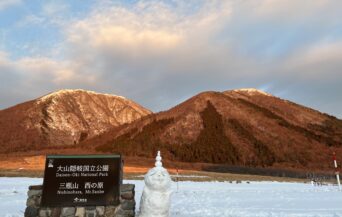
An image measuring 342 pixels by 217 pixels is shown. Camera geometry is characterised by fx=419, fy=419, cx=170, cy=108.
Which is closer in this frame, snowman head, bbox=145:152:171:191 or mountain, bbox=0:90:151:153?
snowman head, bbox=145:152:171:191

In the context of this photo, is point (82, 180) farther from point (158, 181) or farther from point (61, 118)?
point (61, 118)

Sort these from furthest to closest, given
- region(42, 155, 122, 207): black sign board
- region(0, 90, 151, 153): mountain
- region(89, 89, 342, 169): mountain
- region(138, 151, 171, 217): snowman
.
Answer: region(0, 90, 151, 153): mountain
region(89, 89, 342, 169): mountain
region(42, 155, 122, 207): black sign board
region(138, 151, 171, 217): snowman

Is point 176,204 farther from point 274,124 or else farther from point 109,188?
point 274,124

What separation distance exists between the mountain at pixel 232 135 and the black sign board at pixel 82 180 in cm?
7282

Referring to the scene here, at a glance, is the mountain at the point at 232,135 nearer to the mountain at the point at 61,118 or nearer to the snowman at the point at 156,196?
the mountain at the point at 61,118

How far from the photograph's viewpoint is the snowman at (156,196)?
442 inches

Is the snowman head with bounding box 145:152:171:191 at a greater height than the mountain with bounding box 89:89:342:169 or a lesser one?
lesser

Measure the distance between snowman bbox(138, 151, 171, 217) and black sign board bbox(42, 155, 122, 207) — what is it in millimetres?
1079

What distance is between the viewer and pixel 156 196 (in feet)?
37.0

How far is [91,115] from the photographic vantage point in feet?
558

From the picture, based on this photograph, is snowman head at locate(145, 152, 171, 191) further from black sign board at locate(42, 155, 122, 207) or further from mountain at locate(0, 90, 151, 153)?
mountain at locate(0, 90, 151, 153)

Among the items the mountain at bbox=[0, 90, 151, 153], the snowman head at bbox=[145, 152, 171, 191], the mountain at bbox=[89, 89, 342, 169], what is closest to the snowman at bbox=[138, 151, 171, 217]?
the snowman head at bbox=[145, 152, 171, 191]

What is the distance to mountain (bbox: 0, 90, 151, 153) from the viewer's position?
14412 cm

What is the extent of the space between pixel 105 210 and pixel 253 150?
266 feet
